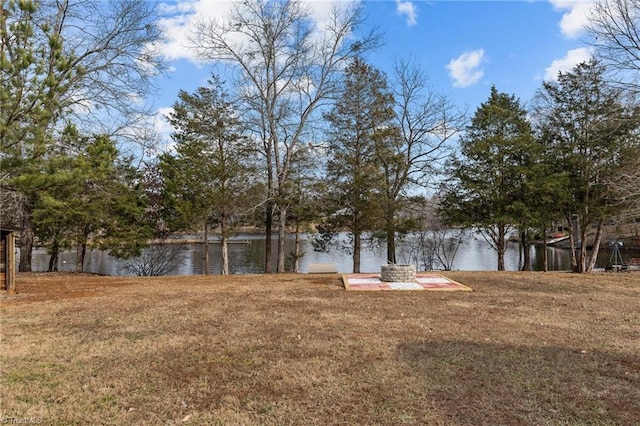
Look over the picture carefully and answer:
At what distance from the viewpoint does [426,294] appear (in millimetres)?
7598

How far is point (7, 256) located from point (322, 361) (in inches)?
256

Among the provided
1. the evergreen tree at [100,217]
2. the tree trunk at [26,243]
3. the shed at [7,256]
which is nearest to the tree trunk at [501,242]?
the evergreen tree at [100,217]

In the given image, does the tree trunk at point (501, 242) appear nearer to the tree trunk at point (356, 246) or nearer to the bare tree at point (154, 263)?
the tree trunk at point (356, 246)

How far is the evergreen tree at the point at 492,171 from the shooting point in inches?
531

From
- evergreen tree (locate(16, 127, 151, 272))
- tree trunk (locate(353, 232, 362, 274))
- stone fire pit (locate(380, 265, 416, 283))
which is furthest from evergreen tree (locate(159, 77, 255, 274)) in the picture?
stone fire pit (locate(380, 265, 416, 283))

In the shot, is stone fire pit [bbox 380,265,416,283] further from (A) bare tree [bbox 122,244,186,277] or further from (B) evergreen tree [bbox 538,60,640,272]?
(A) bare tree [bbox 122,244,186,277]

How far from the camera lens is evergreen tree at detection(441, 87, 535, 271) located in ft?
44.2

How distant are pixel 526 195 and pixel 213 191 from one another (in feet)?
33.4

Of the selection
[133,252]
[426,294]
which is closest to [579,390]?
[426,294]

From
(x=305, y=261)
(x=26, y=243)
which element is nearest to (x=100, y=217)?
(x=26, y=243)

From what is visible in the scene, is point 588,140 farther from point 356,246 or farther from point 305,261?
point 305,261

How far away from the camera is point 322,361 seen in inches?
150

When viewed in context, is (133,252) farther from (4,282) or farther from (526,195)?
(526,195)

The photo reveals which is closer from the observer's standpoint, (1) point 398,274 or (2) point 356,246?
(1) point 398,274
